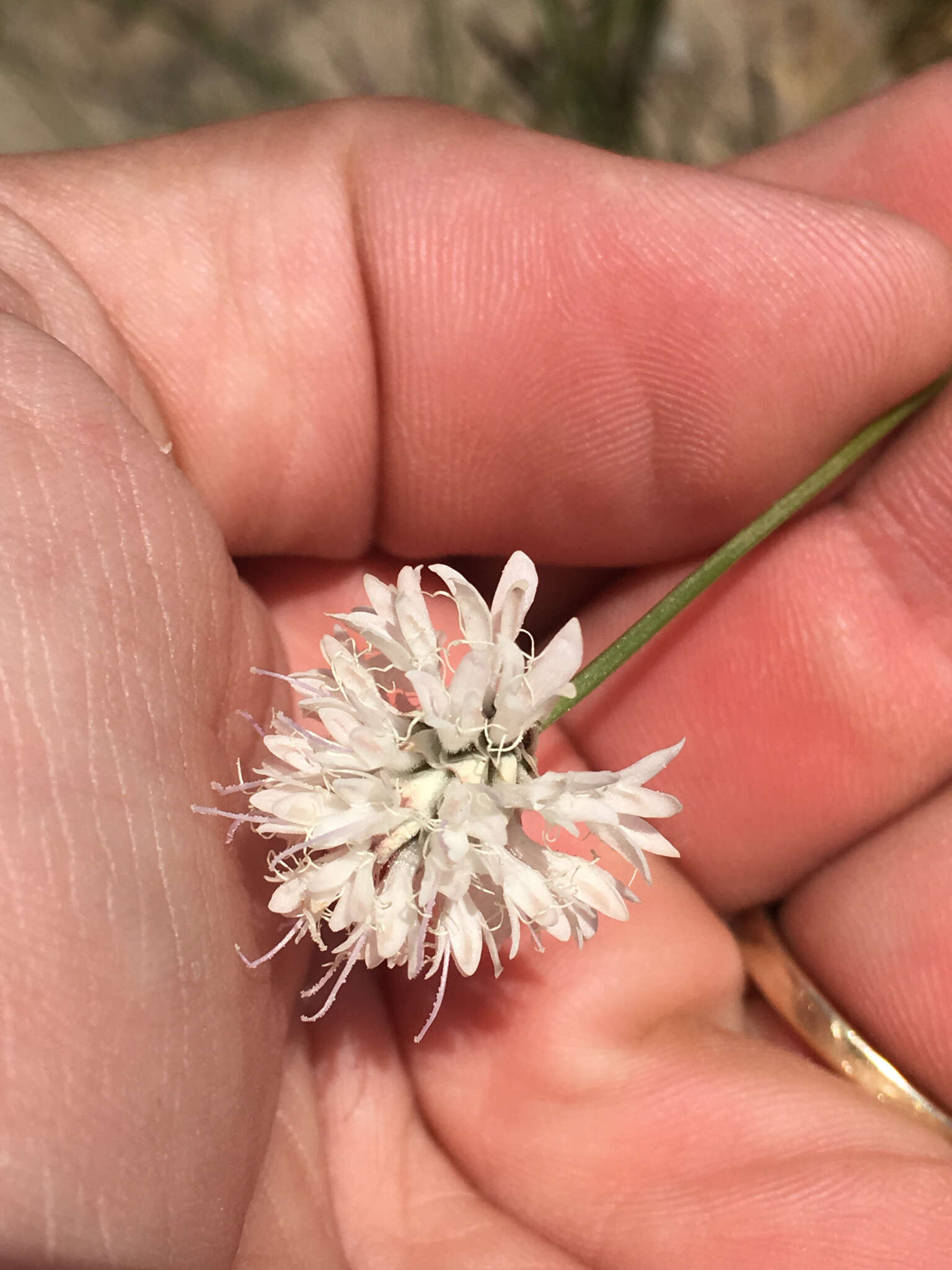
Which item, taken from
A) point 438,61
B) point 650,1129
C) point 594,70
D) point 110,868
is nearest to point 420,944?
point 110,868

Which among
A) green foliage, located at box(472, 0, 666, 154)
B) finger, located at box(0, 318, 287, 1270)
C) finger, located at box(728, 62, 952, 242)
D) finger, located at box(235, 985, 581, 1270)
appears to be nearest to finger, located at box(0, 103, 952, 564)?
finger, located at box(728, 62, 952, 242)

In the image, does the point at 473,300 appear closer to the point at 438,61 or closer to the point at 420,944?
the point at 420,944

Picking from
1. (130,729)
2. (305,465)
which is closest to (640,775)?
(130,729)

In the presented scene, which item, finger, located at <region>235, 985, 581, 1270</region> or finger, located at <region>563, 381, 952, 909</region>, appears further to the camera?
finger, located at <region>563, 381, 952, 909</region>

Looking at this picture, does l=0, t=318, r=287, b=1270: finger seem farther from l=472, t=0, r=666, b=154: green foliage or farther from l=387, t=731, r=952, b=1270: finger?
l=472, t=0, r=666, b=154: green foliage

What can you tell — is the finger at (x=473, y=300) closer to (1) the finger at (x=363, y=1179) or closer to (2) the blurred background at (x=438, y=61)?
(1) the finger at (x=363, y=1179)

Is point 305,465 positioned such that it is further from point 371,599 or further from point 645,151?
point 645,151
